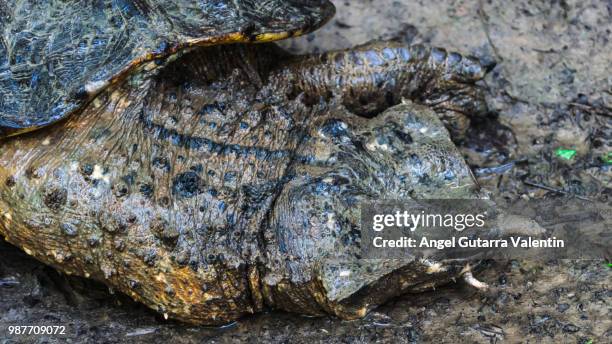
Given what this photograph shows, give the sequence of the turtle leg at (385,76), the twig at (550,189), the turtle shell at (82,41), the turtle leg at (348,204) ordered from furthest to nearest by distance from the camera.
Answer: the turtle leg at (385,76)
the twig at (550,189)
the turtle shell at (82,41)
the turtle leg at (348,204)

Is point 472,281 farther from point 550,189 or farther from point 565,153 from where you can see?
→ point 565,153

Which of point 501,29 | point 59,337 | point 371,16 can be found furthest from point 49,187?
point 501,29

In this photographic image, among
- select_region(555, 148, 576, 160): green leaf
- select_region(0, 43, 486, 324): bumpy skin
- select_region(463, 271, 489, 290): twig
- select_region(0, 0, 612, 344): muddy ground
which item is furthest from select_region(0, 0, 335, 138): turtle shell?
select_region(555, 148, 576, 160): green leaf

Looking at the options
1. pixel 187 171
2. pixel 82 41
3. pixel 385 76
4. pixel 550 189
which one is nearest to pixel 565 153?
pixel 550 189

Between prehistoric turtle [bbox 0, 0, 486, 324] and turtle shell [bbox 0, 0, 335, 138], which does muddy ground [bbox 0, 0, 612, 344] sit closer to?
prehistoric turtle [bbox 0, 0, 486, 324]

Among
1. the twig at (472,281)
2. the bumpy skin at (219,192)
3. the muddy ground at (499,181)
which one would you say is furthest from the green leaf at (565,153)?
the twig at (472,281)

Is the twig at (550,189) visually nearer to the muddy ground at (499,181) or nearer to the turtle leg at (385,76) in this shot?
the muddy ground at (499,181)
